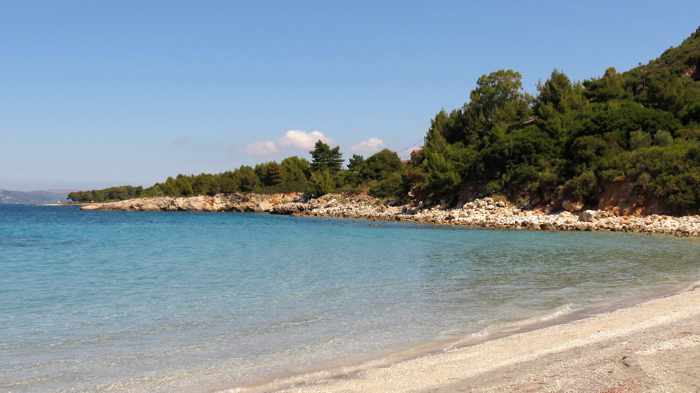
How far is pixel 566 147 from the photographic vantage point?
177 ft

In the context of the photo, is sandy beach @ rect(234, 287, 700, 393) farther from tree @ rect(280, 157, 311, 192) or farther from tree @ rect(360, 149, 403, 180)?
tree @ rect(280, 157, 311, 192)

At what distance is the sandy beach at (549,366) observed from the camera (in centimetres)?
609

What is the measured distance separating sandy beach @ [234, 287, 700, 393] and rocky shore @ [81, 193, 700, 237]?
27.9 metres

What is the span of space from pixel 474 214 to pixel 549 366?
43.7 metres

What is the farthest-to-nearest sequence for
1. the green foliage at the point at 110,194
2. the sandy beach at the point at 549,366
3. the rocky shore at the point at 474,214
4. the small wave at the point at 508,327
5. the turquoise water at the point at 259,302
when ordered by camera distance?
1. the green foliage at the point at 110,194
2. the rocky shore at the point at 474,214
3. the small wave at the point at 508,327
4. the turquoise water at the point at 259,302
5. the sandy beach at the point at 549,366

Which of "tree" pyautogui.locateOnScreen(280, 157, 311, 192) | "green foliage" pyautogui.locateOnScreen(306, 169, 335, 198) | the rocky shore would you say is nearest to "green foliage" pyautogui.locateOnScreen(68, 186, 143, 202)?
"tree" pyautogui.locateOnScreen(280, 157, 311, 192)

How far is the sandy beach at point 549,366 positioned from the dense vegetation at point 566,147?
3493 cm

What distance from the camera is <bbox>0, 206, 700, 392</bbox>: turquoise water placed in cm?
788

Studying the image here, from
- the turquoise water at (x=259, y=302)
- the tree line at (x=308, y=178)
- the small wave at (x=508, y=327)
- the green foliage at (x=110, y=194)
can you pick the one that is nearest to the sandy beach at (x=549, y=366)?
the small wave at (x=508, y=327)

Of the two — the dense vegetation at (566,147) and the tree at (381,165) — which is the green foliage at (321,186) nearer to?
the dense vegetation at (566,147)

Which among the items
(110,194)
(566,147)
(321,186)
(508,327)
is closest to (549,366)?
(508,327)

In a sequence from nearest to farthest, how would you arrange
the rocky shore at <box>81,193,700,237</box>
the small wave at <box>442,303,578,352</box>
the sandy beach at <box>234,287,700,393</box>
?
the sandy beach at <box>234,287,700,393</box>, the small wave at <box>442,303,578,352</box>, the rocky shore at <box>81,193,700,237</box>

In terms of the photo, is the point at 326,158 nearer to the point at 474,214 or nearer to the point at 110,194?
the point at 474,214

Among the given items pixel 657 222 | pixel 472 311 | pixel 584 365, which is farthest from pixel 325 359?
pixel 657 222
